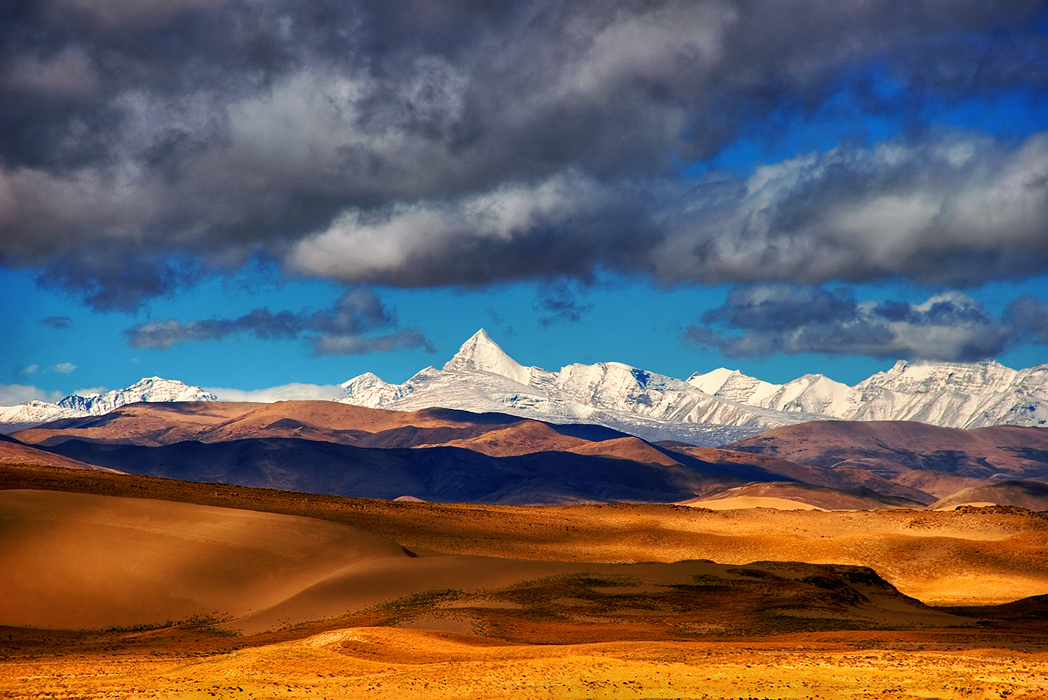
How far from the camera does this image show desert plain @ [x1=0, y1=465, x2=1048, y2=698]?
2967cm

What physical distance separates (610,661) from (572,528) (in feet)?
163

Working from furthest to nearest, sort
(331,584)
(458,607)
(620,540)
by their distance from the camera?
(620,540)
(331,584)
(458,607)

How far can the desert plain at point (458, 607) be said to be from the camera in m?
29.7

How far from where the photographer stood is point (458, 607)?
1734 inches

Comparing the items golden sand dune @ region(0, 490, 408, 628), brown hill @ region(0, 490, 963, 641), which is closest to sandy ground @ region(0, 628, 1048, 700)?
brown hill @ region(0, 490, 963, 641)

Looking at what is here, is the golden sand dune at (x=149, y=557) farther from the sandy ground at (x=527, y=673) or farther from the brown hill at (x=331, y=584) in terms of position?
the sandy ground at (x=527, y=673)

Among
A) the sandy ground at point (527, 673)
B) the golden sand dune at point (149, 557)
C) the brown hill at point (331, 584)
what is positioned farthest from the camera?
the golden sand dune at point (149, 557)

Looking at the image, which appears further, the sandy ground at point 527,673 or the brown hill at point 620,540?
the brown hill at point 620,540

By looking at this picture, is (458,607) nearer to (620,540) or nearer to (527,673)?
(527,673)

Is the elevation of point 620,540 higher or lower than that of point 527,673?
higher

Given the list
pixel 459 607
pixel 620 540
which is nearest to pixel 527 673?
pixel 459 607

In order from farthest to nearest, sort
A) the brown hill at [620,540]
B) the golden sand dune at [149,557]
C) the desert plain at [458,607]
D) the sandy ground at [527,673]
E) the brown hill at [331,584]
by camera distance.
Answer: the brown hill at [620,540] → the golden sand dune at [149,557] → the brown hill at [331,584] → the desert plain at [458,607] → the sandy ground at [527,673]

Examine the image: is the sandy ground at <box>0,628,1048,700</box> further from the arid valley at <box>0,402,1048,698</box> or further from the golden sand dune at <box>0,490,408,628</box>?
the golden sand dune at <box>0,490,408,628</box>

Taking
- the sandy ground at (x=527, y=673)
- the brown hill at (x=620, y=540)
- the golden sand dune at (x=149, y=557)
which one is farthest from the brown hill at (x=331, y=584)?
the brown hill at (x=620, y=540)
